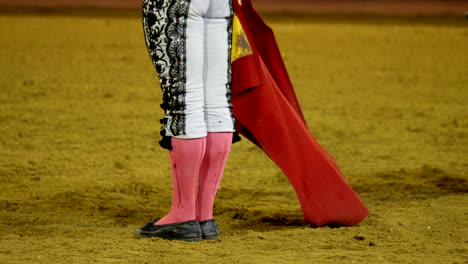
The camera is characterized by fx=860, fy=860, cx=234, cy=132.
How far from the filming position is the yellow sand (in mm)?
3475

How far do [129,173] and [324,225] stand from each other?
5.35 feet

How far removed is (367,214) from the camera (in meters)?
3.82

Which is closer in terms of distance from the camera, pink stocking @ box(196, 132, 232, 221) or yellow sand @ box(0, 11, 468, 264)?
yellow sand @ box(0, 11, 468, 264)

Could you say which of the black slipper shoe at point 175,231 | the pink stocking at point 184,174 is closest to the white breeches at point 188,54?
the pink stocking at point 184,174

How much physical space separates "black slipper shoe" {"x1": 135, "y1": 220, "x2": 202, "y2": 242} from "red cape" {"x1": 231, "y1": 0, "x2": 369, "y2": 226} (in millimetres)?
497

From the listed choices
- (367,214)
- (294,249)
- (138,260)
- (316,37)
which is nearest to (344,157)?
(367,214)

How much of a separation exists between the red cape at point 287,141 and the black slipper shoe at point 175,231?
50 cm

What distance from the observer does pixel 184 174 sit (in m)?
3.53

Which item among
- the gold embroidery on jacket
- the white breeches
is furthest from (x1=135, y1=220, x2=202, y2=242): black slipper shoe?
the gold embroidery on jacket

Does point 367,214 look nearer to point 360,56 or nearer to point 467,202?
point 467,202

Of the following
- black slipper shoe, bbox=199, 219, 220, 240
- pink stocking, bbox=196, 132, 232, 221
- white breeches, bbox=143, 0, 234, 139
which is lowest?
black slipper shoe, bbox=199, 219, 220, 240

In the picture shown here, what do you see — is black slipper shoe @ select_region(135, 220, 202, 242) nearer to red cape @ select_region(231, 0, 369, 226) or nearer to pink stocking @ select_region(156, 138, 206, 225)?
pink stocking @ select_region(156, 138, 206, 225)

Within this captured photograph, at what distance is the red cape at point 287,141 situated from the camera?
12.2 feet

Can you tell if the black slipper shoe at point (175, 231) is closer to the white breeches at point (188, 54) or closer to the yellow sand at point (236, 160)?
the yellow sand at point (236, 160)
